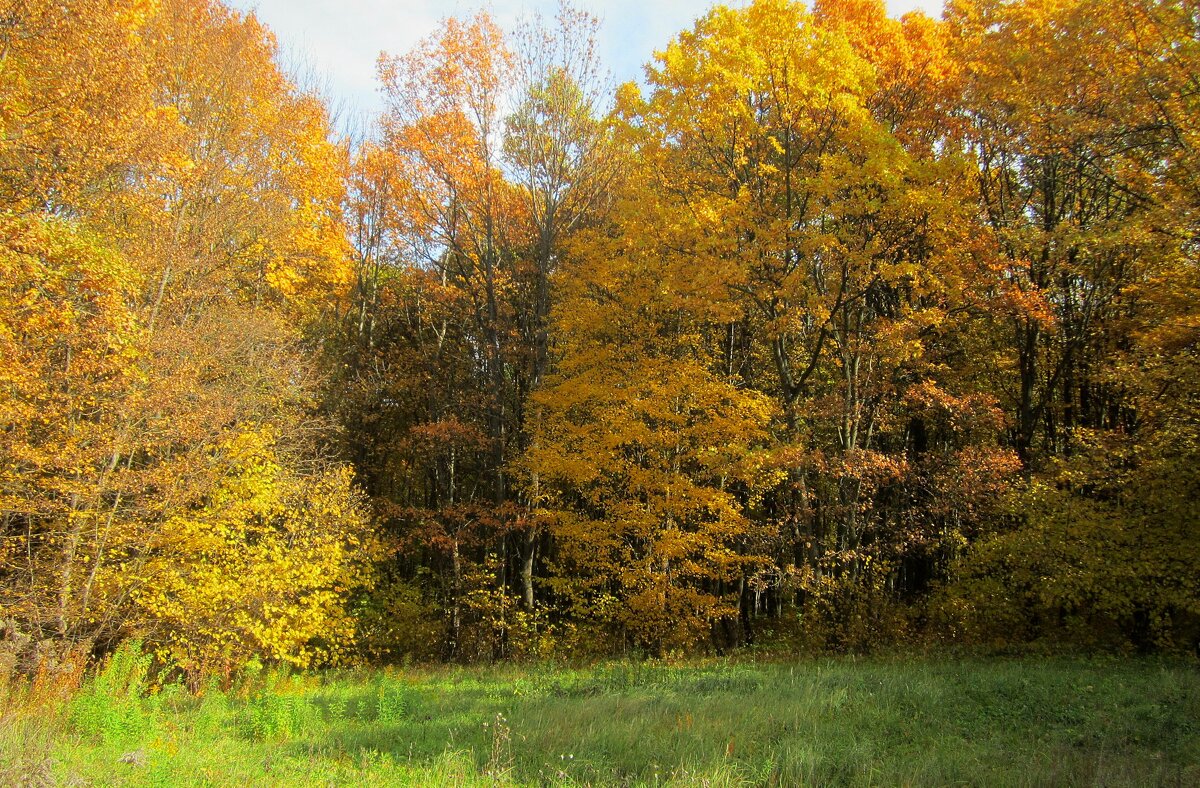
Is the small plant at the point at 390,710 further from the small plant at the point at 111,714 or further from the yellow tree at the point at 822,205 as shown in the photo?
the yellow tree at the point at 822,205

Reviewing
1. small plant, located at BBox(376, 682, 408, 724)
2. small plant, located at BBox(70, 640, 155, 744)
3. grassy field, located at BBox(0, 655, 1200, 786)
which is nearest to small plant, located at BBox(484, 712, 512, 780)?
grassy field, located at BBox(0, 655, 1200, 786)

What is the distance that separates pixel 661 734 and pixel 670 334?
10830mm

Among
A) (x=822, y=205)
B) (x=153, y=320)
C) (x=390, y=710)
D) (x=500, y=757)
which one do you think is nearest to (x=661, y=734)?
(x=500, y=757)

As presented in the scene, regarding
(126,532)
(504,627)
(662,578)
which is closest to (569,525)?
(662,578)

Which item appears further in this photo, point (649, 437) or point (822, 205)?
point (649, 437)

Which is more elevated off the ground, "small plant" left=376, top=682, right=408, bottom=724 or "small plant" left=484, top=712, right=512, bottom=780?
"small plant" left=484, top=712, right=512, bottom=780

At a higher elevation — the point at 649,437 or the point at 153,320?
the point at 153,320

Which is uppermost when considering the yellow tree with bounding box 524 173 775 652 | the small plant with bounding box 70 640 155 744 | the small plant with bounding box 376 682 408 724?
the yellow tree with bounding box 524 173 775 652

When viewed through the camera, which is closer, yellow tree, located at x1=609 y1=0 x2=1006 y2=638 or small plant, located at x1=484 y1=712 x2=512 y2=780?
small plant, located at x1=484 y1=712 x2=512 y2=780

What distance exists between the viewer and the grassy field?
5527 mm

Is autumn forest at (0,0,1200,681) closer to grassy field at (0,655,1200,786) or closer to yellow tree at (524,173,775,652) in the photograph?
yellow tree at (524,173,775,652)

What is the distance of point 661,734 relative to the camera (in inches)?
266

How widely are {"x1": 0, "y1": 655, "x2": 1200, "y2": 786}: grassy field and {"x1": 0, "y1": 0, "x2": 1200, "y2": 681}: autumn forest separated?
353 centimetres

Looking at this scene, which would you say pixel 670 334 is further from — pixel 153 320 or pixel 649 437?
pixel 153 320
